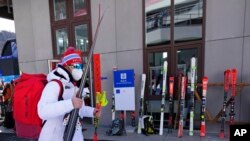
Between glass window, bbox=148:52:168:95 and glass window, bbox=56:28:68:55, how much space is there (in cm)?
263

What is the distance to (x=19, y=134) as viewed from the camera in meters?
4.45

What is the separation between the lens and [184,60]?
4090mm

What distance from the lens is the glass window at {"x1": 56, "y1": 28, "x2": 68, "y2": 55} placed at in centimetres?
529

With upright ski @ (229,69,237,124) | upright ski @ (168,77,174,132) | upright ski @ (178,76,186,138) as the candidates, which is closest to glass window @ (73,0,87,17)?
upright ski @ (168,77,174,132)

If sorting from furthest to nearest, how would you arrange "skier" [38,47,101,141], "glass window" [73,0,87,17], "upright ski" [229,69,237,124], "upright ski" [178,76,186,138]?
"glass window" [73,0,87,17]
"upright ski" [178,76,186,138]
"upright ski" [229,69,237,124]
"skier" [38,47,101,141]

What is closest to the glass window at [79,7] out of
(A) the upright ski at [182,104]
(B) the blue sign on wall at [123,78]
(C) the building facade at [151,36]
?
(C) the building facade at [151,36]

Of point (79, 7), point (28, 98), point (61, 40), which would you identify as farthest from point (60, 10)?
point (28, 98)

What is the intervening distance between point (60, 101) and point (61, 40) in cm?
447

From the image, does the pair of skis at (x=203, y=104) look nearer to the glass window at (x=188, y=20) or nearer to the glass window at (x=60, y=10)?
the glass window at (x=188, y=20)

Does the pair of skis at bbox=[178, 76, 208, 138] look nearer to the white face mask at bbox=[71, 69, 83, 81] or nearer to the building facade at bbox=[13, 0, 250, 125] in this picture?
the building facade at bbox=[13, 0, 250, 125]

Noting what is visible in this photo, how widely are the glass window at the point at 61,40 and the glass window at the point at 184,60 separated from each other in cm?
331

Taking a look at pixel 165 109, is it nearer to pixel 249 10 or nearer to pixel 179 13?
pixel 179 13

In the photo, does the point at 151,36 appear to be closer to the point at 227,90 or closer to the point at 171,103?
the point at 171,103

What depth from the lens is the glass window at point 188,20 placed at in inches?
152
